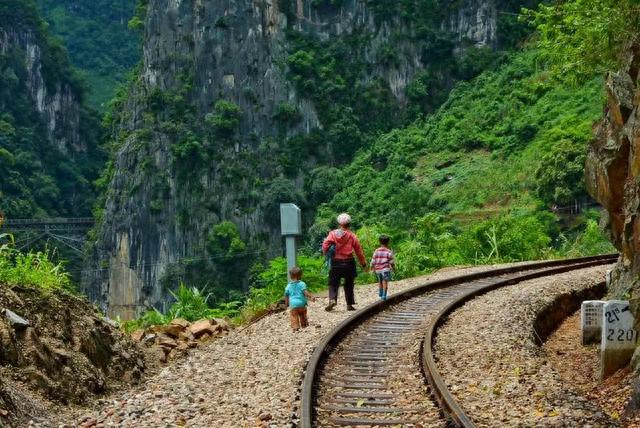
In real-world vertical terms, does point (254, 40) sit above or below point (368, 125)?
above

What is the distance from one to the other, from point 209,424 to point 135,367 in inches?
121

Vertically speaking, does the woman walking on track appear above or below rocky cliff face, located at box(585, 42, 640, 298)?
below

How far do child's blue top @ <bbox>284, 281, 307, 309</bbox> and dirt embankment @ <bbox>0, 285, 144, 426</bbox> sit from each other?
1.96m

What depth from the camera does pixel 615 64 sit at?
1468cm

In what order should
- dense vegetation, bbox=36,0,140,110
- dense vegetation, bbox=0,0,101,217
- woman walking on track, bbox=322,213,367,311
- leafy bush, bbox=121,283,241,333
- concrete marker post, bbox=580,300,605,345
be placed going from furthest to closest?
dense vegetation, bbox=36,0,140,110 < dense vegetation, bbox=0,0,101,217 < leafy bush, bbox=121,283,241,333 < woman walking on track, bbox=322,213,367,311 < concrete marker post, bbox=580,300,605,345

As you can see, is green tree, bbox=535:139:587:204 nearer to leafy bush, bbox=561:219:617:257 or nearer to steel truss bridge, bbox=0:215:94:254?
leafy bush, bbox=561:219:617:257

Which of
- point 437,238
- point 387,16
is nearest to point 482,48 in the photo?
point 387,16

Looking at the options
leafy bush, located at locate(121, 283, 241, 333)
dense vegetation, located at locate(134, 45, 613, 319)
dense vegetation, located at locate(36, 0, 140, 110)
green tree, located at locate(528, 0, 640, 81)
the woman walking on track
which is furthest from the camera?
dense vegetation, located at locate(36, 0, 140, 110)

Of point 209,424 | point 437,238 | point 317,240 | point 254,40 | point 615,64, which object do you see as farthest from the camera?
point 254,40

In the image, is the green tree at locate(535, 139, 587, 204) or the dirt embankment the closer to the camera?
the dirt embankment

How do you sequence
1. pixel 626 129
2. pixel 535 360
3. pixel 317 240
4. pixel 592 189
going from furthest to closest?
→ pixel 317 240 → pixel 592 189 → pixel 626 129 → pixel 535 360

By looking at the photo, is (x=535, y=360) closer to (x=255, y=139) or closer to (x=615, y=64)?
(x=615, y=64)

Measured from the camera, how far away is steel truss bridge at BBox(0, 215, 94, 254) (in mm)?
71106

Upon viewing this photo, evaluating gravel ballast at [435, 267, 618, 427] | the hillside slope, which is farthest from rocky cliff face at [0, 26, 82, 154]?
gravel ballast at [435, 267, 618, 427]
